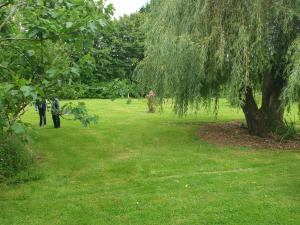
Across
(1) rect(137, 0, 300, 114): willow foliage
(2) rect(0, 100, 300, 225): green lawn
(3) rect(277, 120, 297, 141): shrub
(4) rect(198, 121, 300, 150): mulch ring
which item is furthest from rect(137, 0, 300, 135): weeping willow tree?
(2) rect(0, 100, 300, 225): green lawn

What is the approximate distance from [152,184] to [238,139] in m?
5.13

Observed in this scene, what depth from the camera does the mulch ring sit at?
11.7 m

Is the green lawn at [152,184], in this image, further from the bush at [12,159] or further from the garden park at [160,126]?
the bush at [12,159]

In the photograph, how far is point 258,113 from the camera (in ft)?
42.4

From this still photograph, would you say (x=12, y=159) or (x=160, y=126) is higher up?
(x=160, y=126)

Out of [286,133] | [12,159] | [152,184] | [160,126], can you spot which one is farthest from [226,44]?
[12,159]

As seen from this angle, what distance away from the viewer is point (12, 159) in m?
9.25

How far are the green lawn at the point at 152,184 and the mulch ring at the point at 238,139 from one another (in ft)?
1.60

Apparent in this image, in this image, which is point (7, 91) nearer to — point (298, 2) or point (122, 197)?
point (122, 197)

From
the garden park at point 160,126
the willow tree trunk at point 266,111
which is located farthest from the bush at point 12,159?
the willow tree trunk at point 266,111

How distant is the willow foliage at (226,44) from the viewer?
10766 mm

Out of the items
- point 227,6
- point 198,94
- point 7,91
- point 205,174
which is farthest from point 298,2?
point 7,91

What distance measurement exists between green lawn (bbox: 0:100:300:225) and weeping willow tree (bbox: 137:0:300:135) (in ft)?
5.34

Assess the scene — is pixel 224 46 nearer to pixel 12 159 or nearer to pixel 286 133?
pixel 286 133
